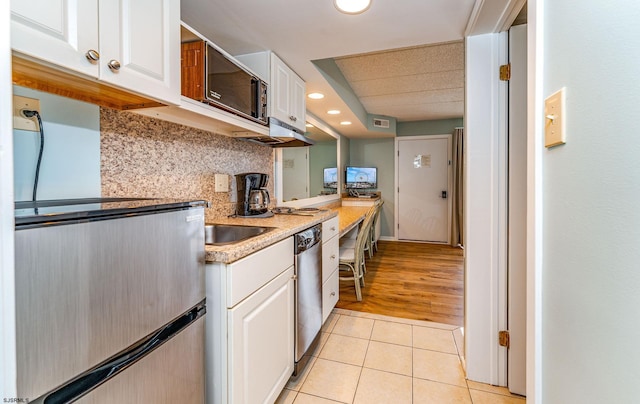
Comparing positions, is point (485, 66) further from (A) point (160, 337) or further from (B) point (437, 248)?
(B) point (437, 248)

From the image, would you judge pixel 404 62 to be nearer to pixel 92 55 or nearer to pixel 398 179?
pixel 92 55

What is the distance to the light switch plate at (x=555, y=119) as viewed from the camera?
0.64 m

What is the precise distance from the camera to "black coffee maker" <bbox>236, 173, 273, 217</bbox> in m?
1.90

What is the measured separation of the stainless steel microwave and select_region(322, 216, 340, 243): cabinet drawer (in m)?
0.85

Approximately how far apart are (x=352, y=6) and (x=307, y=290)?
156 cm

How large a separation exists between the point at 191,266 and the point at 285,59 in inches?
65.6

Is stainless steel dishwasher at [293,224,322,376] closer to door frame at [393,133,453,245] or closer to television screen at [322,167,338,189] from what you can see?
television screen at [322,167,338,189]

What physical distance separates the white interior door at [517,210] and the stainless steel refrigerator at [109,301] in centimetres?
158

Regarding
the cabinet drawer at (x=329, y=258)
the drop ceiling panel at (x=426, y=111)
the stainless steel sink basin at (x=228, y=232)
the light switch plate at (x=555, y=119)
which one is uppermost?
the drop ceiling panel at (x=426, y=111)

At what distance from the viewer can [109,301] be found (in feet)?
2.17

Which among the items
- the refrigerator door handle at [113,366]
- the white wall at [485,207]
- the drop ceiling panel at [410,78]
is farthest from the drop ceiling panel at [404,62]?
the refrigerator door handle at [113,366]

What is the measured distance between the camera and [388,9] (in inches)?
58.1

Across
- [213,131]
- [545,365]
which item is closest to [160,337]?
[545,365]

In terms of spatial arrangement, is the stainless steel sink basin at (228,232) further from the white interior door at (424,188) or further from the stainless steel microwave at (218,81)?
the white interior door at (424,188)
